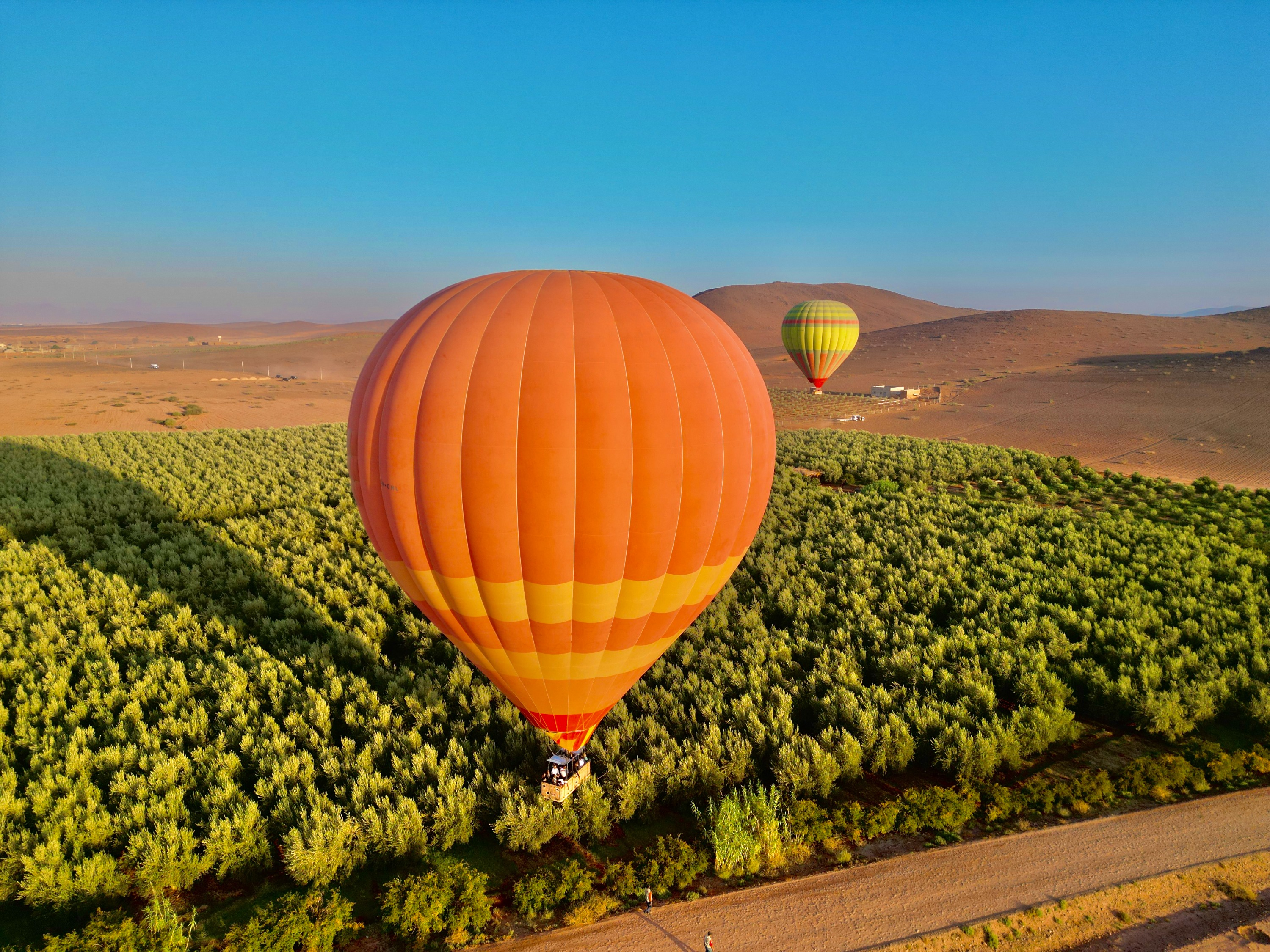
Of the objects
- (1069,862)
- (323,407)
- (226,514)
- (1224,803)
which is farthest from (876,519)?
(323,407)

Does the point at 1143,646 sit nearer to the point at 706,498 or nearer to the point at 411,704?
the point at 706,498

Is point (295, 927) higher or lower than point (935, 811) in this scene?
lower

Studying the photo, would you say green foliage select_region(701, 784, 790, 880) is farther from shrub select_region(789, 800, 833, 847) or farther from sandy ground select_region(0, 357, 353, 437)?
sandy ground select_region(0, 357, 353, 437)

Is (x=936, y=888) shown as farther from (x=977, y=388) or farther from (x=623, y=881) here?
(x=977, y=388)

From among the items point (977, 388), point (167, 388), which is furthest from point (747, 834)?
point (167, 388)

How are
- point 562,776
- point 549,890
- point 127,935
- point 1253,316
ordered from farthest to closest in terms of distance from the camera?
point 1253,316, point 562,776, point 549,890, point 127,935

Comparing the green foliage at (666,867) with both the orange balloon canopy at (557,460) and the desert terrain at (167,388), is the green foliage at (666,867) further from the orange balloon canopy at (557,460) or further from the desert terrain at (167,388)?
the desert terrain at (167,388)
